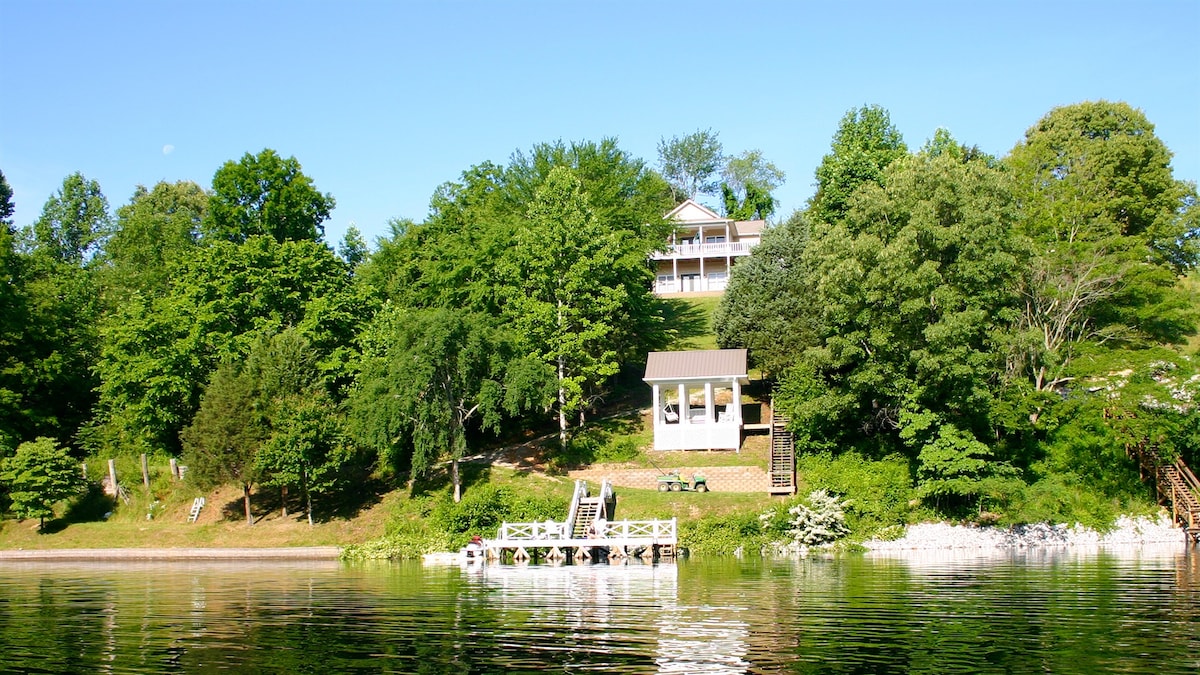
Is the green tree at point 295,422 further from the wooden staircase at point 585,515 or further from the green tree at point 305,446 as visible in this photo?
the wooden staircase at point 585,515

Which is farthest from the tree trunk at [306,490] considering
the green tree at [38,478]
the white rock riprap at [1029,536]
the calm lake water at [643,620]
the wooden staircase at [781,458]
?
the white rock riprap at [1029,536]

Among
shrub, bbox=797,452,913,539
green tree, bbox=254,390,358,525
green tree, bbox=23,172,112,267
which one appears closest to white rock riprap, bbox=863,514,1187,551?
shrub, bbox=797,452,913,539

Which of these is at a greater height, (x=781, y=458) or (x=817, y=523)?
(x=781, y=458)

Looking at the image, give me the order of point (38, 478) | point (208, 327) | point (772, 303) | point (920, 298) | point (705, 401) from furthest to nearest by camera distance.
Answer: point (772, 303) < point (208, 327) < point (705, 401) < point (38, 478) < point (920, 298)

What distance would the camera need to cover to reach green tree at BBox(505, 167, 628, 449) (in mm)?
47156

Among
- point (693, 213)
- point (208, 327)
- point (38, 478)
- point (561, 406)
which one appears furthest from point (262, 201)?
point (693, 213)

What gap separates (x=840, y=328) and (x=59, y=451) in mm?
33946

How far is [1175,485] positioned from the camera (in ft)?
124

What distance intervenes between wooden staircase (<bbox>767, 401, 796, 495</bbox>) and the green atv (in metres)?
2.64

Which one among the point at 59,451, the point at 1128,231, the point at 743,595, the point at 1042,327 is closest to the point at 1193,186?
the point at 1128,231

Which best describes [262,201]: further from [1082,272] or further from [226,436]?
[1082,272]

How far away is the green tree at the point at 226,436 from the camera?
4194cm

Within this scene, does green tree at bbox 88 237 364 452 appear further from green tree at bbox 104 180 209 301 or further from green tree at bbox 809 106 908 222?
green tree at bbox 809 106 908 222

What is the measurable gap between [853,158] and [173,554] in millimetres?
37846
